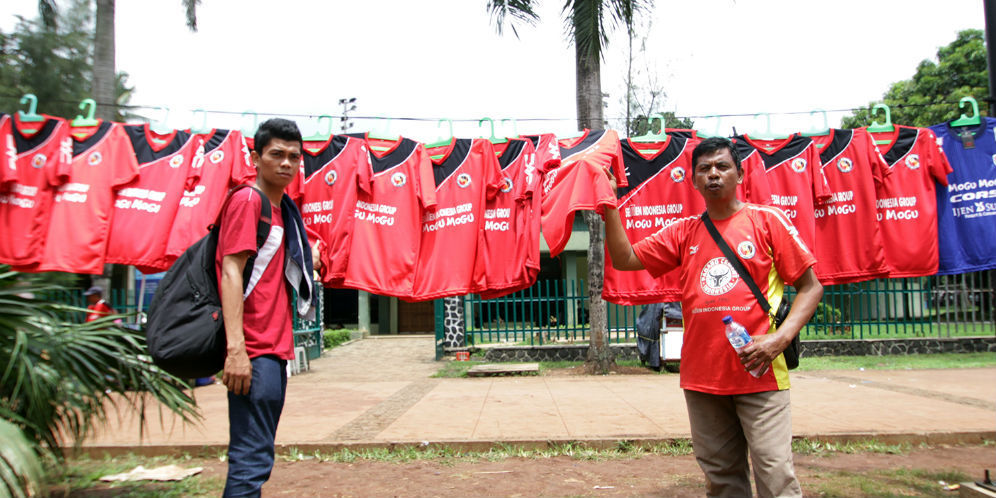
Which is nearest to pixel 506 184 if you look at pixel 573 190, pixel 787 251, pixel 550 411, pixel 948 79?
pixel 573 190

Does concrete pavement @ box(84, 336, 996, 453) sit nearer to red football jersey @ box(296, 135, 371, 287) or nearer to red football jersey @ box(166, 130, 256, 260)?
→ red football jersey @ box(166, 130, 256, 260)

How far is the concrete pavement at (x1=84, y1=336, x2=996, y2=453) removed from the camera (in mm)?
5594

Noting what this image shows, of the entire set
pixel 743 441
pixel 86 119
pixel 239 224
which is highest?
pixel 86 119

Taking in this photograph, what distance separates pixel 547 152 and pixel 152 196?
2.55m

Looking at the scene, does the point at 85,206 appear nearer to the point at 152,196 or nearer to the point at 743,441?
the point at 152,196

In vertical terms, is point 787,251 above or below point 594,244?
below

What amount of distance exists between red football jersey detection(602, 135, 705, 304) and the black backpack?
7.71 ft

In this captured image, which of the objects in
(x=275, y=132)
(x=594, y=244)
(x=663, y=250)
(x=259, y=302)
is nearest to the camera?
(x=259, y=302)

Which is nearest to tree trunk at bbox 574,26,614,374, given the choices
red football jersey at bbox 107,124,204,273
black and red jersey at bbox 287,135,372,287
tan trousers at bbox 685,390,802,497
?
black and red jersey at bbox 287,135,372,287

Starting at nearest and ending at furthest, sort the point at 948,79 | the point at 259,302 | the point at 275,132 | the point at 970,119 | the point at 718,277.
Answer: the point at 259,302, the point at 275,132, the point at 718,277, the point at 970,119, the point at 948,79

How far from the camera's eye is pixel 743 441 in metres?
2.73

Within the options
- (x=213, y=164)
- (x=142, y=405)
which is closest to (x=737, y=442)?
(x=142, y=405)

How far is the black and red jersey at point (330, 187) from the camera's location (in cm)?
383

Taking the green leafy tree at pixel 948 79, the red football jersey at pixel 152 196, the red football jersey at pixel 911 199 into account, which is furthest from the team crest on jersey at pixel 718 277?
the green leafy tree at pixel 948 79
